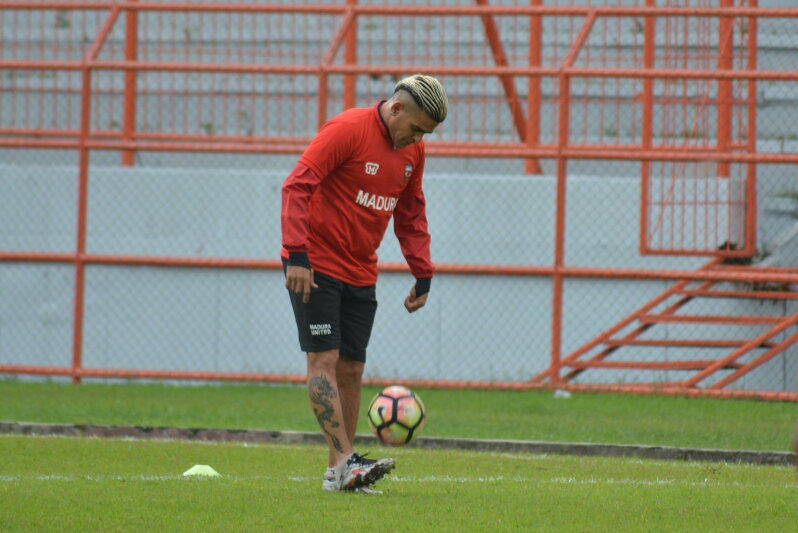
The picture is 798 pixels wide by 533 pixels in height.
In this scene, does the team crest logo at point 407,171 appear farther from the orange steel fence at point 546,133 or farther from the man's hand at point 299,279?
the orange steel fence at point 546,133

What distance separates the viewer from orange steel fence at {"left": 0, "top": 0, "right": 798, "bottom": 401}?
1006 centimetres

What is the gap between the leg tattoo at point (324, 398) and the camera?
509 cm

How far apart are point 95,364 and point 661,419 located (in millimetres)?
6158

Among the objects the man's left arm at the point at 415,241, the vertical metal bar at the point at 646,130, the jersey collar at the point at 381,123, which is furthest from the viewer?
the vertical metal bar at the point at 646,130

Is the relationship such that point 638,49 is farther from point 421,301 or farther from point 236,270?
point 421,301

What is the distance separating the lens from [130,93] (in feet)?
39.4

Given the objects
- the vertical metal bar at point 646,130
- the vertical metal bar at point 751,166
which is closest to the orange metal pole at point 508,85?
the vertical metal bar at point 646,130

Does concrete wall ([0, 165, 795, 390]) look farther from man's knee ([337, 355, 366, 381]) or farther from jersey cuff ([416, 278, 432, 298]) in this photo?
man's knee ([337, 355, 366, 381])

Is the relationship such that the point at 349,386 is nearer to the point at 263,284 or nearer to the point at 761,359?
the point at 761,359

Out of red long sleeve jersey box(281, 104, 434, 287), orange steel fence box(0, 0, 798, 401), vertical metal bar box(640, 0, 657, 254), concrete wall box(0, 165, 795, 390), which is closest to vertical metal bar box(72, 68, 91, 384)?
orange steel fence box(0, 0, 798, 401)

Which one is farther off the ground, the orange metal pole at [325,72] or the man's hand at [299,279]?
the orange metal pole at [325,72]

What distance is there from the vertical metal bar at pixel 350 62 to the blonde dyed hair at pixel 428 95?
5592 mm

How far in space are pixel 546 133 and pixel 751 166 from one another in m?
2.86

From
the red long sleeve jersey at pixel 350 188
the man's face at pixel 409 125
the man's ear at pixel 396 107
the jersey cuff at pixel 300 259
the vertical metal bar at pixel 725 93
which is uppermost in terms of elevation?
the vertical metal bar at pixel 725 93
